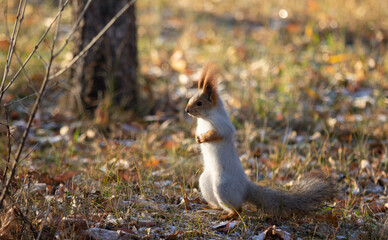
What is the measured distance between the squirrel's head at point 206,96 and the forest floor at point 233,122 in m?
0.36

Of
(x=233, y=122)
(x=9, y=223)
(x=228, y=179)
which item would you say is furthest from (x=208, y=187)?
(x=233, y=122)

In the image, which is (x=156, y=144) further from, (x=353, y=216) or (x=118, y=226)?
(x=353, y=216)

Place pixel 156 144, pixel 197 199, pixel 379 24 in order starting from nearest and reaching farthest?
1. pixel 197 199
2. pixel 156 144
3. pixel 379 24

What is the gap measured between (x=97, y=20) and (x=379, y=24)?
4.75 m

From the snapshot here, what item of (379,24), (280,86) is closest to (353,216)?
(280,86)

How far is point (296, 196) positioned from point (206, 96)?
0.77 m

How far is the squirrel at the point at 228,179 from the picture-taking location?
7.98 feet

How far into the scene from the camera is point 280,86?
214 inches

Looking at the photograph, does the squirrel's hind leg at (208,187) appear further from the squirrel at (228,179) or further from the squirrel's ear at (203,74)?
the squirrel's ear at (203,74)

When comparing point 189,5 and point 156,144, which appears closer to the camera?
point 156,144

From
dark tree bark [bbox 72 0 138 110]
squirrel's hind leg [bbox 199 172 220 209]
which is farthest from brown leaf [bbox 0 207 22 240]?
dark tree bark [bbox 72 0 138 110]

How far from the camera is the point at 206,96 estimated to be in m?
2.45

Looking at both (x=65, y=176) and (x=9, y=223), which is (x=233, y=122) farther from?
(x=9, y=223)

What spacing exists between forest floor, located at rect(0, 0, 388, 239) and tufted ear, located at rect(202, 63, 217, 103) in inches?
16.6
